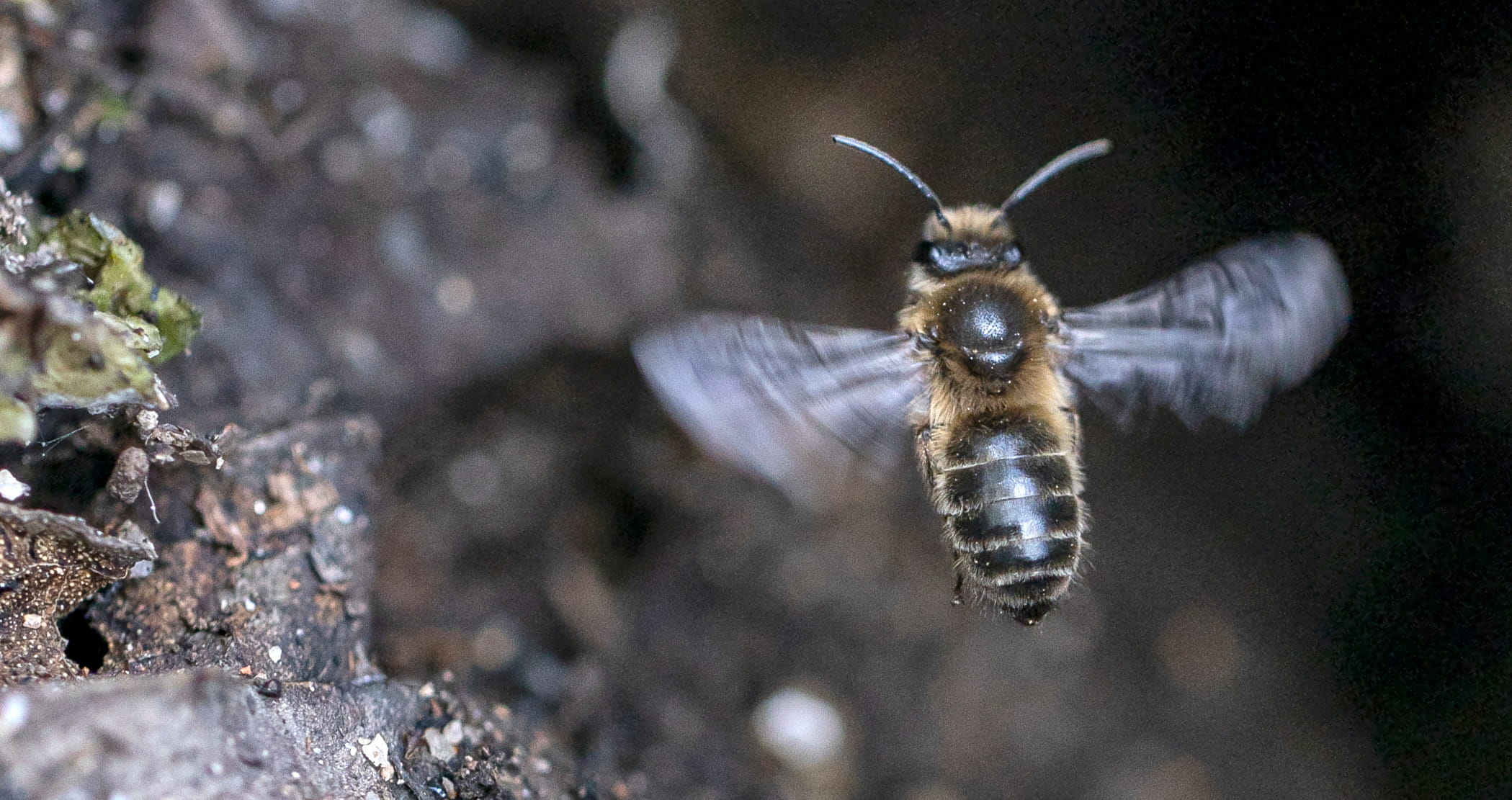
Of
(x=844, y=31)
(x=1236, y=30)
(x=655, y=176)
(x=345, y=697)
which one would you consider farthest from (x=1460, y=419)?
(x=345, y=697)

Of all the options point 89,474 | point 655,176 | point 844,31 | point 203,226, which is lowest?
point 89,474

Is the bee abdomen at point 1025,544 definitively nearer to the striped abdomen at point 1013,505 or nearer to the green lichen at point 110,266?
the striped abdomen at point 1013,505

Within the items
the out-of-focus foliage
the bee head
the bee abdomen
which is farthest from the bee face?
the out-of-focus foliage

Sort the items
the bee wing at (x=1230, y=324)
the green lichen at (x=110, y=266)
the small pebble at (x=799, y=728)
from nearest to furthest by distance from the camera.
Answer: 1. the green lichen at (x=110, y=266)
2. the bee wing at (x=1230, y=324)
3. the small pebble at (x=799, y=728)

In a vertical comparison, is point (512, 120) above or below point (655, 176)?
below

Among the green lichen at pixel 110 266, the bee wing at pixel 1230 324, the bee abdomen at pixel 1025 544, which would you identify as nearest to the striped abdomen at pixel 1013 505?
the bee abdomen at pixel 1025 544

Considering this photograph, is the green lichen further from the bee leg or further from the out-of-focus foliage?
the bee leg

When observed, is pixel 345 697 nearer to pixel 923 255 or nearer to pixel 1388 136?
pixel 923 255
